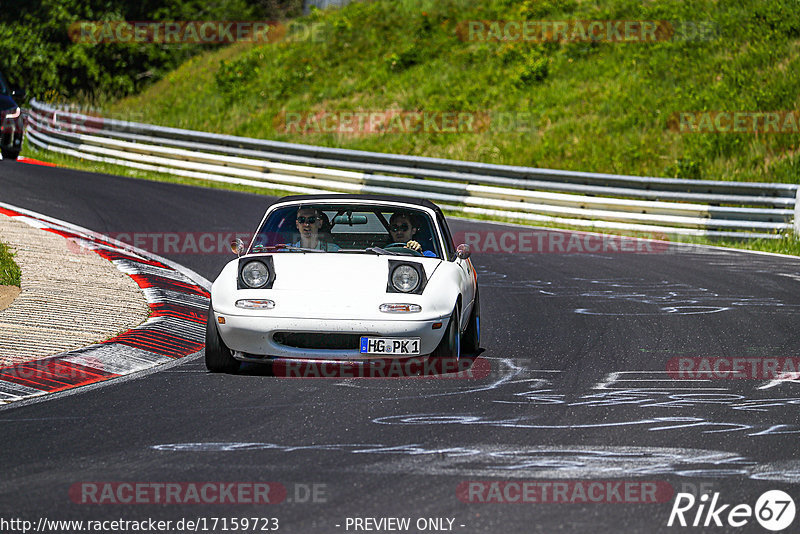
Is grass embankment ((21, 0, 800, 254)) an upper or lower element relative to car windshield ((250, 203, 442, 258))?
upper

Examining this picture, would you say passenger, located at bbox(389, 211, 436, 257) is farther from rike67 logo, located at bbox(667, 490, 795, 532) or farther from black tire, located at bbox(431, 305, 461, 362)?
rike67 logo, located at bbox(667, 490, 795, 532)

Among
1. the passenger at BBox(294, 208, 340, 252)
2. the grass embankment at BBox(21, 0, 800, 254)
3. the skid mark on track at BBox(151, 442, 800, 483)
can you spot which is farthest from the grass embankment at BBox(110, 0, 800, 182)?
the skid mark on track at BBox(151, 442, 800, 483)

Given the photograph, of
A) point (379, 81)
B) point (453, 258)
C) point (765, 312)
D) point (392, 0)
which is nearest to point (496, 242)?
point (765, 312)

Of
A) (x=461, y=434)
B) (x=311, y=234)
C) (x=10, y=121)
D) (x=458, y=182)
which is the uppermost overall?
(x=10, y=121)

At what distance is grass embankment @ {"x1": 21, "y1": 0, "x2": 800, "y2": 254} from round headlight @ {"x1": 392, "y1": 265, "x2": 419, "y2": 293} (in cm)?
1576

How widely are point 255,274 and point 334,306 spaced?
2.28ft

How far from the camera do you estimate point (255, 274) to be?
8.02m

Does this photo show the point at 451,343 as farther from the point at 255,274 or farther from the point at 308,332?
the point at 255,274

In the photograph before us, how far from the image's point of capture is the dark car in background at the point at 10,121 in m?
20.3

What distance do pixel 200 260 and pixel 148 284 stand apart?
243 centimetres

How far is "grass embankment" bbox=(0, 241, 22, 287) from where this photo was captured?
10.9 m

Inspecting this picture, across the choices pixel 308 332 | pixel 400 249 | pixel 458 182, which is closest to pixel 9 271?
pixel 400 249

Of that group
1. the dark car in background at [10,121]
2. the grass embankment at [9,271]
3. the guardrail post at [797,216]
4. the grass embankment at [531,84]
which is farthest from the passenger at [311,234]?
the grass embankment at [531,84]

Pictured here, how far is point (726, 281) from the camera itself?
538 inches
